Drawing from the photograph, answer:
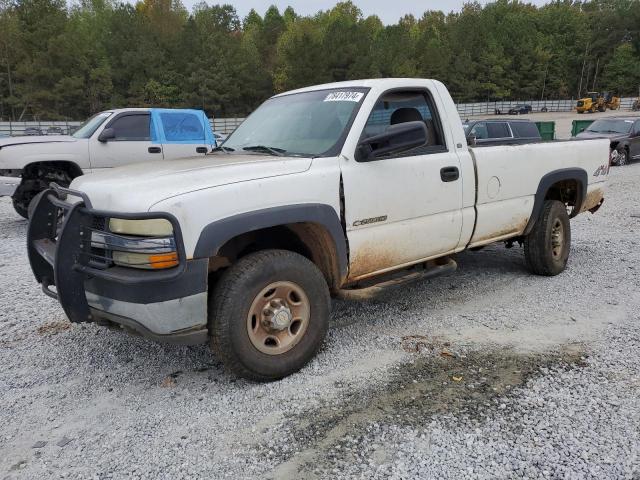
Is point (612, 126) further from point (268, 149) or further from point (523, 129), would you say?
point (268, 149)

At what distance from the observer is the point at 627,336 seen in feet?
13.1

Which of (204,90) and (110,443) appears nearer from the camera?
(110,443)

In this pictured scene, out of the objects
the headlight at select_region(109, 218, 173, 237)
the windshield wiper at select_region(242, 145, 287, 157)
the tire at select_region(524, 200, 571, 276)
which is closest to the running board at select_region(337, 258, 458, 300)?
the windshield wiper at select_region(242, 145, 287, 157)

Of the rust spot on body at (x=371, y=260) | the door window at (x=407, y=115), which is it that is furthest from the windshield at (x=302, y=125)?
the rust spot on body at (x=371, y=260)

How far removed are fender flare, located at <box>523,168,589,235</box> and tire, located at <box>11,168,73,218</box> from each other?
7314mm

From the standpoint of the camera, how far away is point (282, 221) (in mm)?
3207

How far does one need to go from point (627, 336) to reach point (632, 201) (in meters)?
7.67

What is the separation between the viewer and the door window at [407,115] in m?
3.95

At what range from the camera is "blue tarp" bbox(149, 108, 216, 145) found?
31.8 ft

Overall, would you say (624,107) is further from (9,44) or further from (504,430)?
(504,430)

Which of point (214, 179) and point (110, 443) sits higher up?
point (214, 179)

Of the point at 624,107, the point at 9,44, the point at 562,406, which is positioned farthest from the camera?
the point at 624,107

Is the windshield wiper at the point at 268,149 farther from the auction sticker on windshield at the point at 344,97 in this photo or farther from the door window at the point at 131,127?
the door window at the point at 131,127

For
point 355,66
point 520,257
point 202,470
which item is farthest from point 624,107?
point 202,470
